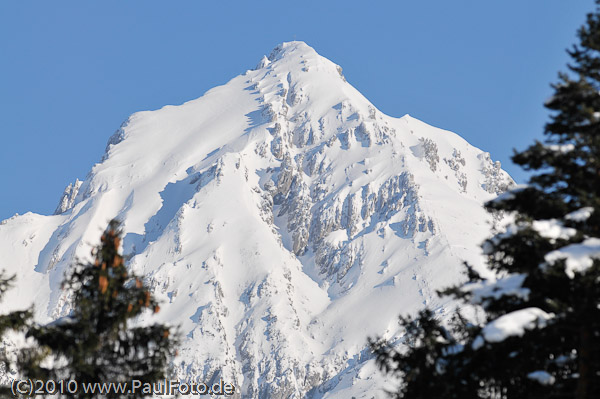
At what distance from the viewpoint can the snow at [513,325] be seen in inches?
627

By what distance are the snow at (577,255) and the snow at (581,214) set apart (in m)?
0.83

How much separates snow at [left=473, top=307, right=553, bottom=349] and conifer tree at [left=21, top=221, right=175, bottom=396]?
8639 millimetres

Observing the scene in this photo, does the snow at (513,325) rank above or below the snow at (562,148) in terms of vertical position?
below

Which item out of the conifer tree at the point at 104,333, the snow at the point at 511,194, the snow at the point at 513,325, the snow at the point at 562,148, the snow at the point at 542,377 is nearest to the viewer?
the snow at the point at 513,325

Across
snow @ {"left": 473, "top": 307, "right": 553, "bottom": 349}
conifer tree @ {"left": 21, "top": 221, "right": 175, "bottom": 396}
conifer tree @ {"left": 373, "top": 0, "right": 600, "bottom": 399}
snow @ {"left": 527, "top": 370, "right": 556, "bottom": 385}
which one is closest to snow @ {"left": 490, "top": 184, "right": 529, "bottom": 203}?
conifer tree @ {"left": 373, "top": 0, "right": 600, "bottom": 399}

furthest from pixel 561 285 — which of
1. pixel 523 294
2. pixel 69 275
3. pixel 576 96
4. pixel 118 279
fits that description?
pixel 69 275

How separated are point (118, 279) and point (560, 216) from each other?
1098 centimetres

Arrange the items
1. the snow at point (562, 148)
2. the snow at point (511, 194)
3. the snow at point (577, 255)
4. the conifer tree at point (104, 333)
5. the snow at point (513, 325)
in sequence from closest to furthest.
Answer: the snow at point (513, 325) → the snow at point (577, 255) → the snow at point (562, 148) → the snow at point (511, 194) → the conifer tree at point (104, 333)

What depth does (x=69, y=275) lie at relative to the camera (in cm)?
2128

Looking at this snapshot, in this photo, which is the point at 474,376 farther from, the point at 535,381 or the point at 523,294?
the point at 523,294

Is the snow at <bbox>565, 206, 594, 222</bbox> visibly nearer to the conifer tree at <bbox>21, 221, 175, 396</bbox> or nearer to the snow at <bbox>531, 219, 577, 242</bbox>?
the snow at <bbox>531, 219, 577, 242</bbox>

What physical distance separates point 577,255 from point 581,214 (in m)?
1.41

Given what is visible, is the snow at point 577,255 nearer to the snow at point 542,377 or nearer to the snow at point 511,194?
the snow at point 542,377

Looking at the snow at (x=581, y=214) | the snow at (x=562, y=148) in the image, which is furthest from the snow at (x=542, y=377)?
the snow at (x=562, y=148)
